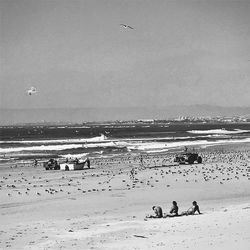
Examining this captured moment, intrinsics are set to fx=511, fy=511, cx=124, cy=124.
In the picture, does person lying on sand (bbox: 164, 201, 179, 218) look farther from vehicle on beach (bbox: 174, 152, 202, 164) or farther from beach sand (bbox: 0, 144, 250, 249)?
vehicle on beach (bbox: 174, 152, 202, 164)

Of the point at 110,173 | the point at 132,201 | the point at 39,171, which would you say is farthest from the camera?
the point at 39,171

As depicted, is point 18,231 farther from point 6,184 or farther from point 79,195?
point 6,184

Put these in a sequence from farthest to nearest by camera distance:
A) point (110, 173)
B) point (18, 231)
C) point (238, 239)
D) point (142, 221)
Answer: point (110, 173) < point (142, 221) < point (18, 231) < point (238, 239)

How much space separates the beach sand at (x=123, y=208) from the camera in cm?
1730

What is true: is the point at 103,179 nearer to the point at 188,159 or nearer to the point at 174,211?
the point at 188,159

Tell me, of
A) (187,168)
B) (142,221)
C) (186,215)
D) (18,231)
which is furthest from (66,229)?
(187,168)

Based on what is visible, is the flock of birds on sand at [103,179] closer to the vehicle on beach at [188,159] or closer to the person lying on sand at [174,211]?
the vehicle on beach at [188,159]

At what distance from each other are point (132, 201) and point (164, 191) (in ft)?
14.7

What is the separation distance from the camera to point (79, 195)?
30891 mm

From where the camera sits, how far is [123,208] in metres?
25.9

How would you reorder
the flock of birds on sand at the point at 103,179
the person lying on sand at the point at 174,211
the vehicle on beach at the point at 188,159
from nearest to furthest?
the person lying on sand at the point at 174,211, the flock of birds on sand at the point at 103,179, the vehicle on beach at the point at 188,159

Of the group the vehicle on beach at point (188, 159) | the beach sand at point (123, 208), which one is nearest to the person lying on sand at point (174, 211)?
the beach sand at point (123, 208)

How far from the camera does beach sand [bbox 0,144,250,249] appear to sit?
17.3 m

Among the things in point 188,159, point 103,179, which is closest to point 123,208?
point 103,179
